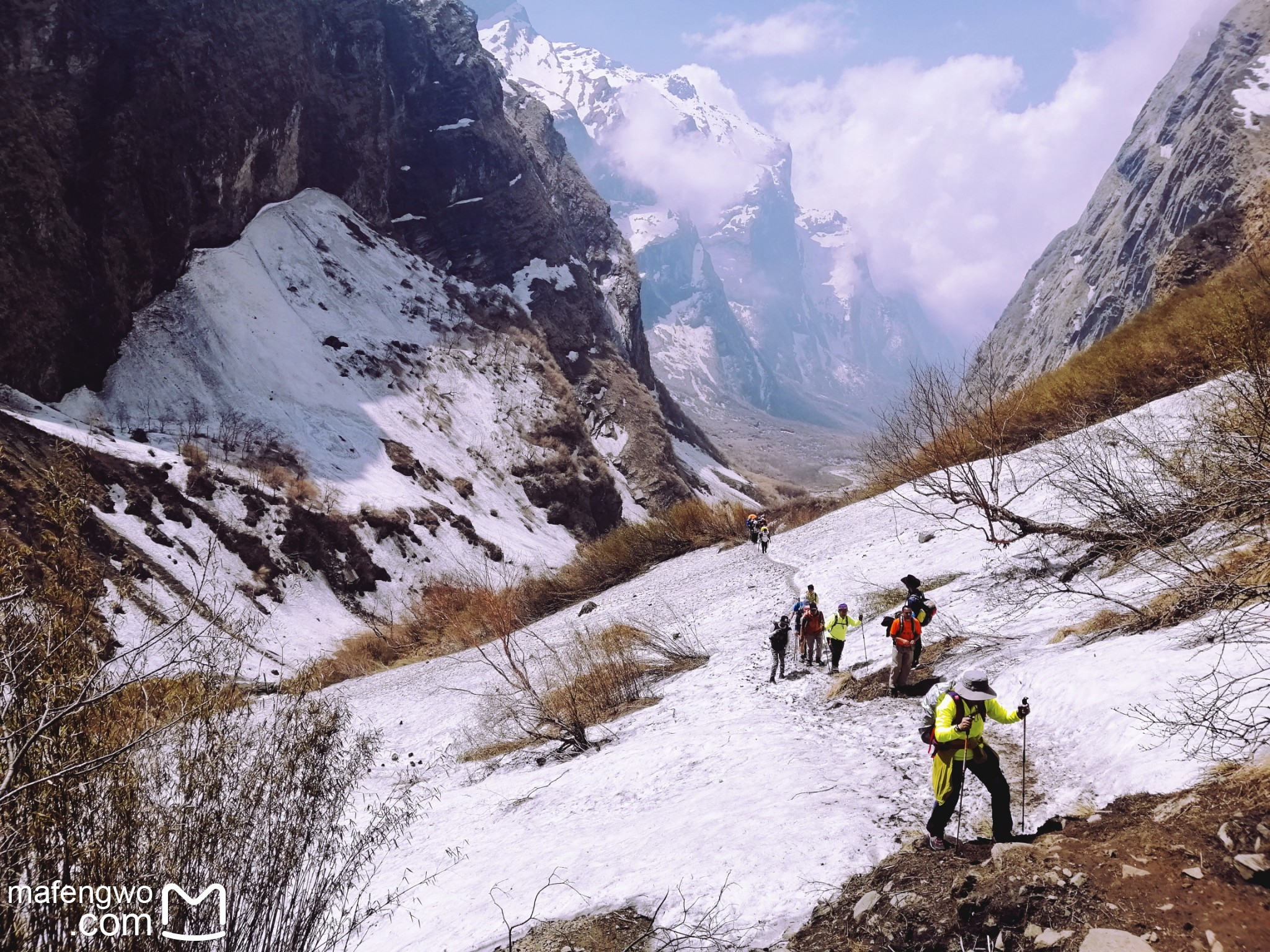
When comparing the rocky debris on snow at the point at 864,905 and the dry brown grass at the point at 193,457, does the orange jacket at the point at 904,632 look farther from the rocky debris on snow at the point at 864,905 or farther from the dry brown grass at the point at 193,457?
the dry brown grass at the point at 193,457

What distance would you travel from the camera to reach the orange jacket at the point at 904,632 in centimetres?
675

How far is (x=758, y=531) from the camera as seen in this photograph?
18.2 meters

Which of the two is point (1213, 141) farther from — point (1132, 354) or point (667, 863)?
point (667, 863)

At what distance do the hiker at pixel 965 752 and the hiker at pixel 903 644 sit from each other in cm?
229

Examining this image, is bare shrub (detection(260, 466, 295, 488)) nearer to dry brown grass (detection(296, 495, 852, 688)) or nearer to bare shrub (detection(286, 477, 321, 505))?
bare shrub (detection(286, 477, 321, 505))

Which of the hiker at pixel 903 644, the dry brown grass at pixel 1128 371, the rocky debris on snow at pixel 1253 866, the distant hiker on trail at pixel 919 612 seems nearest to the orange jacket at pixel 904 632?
the hiker at pixel 903 644

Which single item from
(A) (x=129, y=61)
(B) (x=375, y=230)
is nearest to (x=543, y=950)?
(A) (x=129, y=61)

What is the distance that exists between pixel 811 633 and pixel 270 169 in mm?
39419

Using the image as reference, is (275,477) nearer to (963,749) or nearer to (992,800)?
(963,749)

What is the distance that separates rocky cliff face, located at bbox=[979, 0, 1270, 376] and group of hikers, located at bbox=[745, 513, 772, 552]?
14.3 meters

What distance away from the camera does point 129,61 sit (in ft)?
96.3

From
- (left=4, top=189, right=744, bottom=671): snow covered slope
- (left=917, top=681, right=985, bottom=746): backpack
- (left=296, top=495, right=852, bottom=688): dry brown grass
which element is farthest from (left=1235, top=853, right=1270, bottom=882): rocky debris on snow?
(left=296, top=495, right=852, bottom=688): dry brown grass

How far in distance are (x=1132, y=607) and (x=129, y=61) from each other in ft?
129

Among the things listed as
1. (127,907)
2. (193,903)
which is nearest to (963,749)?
(193,903)
